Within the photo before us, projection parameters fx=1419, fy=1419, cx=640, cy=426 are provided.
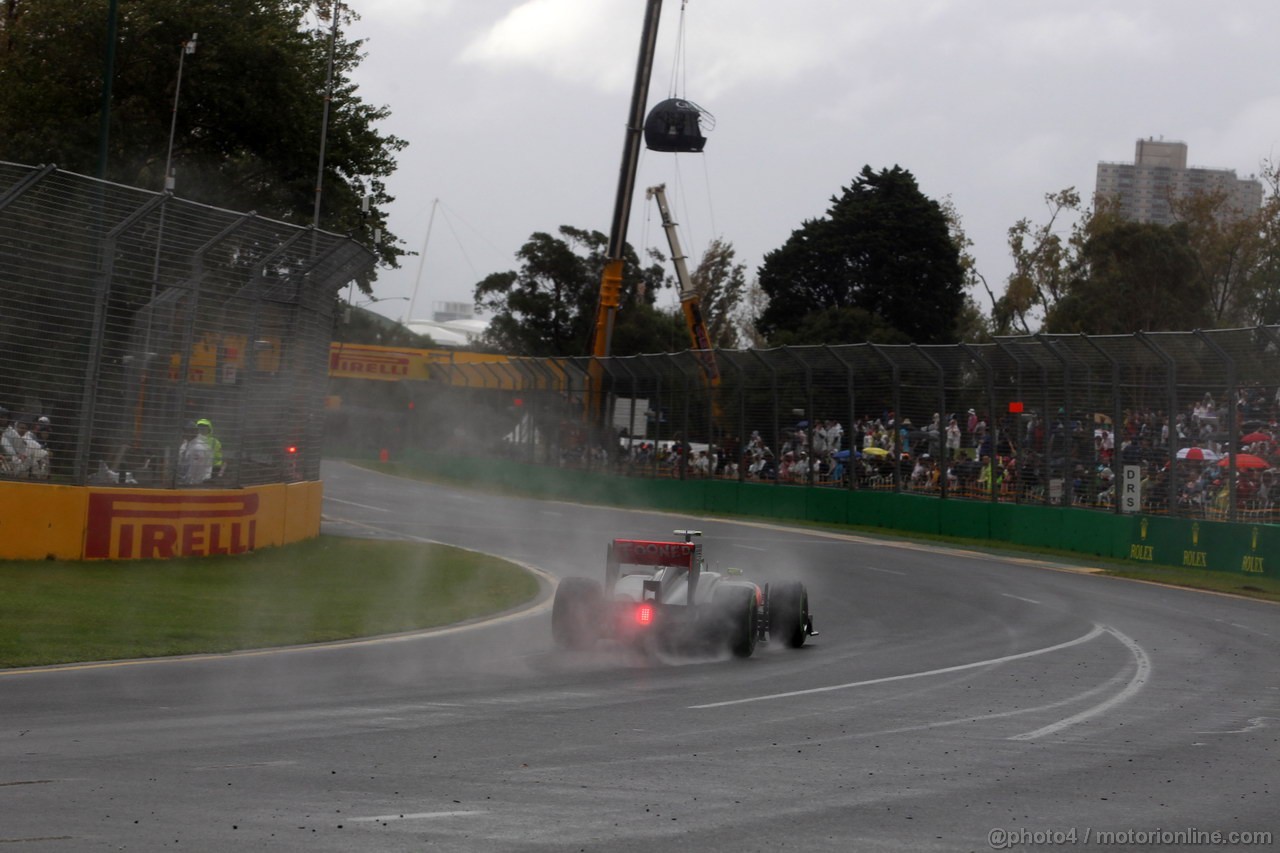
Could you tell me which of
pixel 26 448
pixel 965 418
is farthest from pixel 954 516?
pixel 26 448

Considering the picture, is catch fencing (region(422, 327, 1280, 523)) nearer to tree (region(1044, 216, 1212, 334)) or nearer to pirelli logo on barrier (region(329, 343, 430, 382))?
pirelli logo on barrier (region(329, 343, 430, 382))

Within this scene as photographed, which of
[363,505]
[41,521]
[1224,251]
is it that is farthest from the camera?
[1224,251]

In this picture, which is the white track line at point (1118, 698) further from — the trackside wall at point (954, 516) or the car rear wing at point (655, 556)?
the trackside wall at point (954, 516)

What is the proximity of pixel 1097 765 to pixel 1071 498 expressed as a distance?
20493 mm

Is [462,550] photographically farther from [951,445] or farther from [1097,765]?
[1097,765]

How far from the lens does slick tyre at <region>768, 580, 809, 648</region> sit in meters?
13.9

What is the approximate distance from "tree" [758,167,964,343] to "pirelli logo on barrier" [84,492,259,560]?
185 ft

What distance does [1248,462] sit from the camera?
78.1ft

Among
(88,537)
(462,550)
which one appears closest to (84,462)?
(88,537)

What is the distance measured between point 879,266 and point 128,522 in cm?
6221

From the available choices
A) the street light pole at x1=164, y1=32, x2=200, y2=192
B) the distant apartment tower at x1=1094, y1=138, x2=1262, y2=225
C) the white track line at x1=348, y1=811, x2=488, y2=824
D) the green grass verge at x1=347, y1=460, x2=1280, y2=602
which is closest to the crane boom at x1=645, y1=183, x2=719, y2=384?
the green grass verge at x1=347, y1=460, x2=1280, y2=602

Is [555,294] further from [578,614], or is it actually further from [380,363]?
[578,614]

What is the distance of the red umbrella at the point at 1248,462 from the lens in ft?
77.7

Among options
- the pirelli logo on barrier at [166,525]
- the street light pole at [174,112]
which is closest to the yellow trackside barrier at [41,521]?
the pirelli logo on barrier at [166,525]
